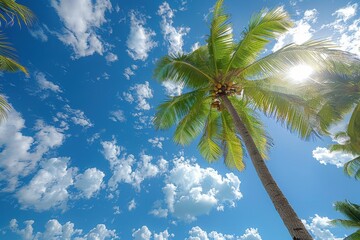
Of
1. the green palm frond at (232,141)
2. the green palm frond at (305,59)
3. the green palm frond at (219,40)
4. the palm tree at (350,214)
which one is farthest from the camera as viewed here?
the palm tree at (350,214)

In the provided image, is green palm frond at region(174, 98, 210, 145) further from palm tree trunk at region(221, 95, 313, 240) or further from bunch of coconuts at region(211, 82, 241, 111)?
palm tree trunk at region(221, 95, 313, 240)

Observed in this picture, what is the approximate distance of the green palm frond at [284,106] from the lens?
7957mm

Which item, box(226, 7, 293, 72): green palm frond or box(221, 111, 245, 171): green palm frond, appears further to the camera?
box(221, 111, 245, 171): green palm frond

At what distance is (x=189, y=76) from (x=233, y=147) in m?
3.63

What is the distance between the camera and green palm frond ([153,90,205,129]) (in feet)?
32.9

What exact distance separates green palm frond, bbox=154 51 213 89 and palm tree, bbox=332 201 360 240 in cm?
1444

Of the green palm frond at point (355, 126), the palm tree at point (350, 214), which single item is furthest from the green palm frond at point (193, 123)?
the palm tree at point (350, 214)

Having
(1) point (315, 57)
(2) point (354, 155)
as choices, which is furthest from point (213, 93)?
(2) point (354, 155)

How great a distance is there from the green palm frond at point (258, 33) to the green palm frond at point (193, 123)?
1933 millimetres

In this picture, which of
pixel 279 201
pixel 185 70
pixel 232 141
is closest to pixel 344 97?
pixel 232 141

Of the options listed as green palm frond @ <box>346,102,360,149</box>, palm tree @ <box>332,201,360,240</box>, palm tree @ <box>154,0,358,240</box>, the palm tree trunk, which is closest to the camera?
the palm tree trunk

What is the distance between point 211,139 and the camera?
1127 centimetres

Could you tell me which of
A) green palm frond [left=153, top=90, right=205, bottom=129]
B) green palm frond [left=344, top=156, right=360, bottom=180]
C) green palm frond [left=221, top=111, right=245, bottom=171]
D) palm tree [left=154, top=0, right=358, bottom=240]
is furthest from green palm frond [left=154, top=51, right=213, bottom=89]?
green palm frond [left=344, top=156, right=360, bottom=180]

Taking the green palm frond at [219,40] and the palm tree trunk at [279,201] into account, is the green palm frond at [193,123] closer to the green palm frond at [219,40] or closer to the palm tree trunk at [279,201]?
the green palm frond at [219,40]
